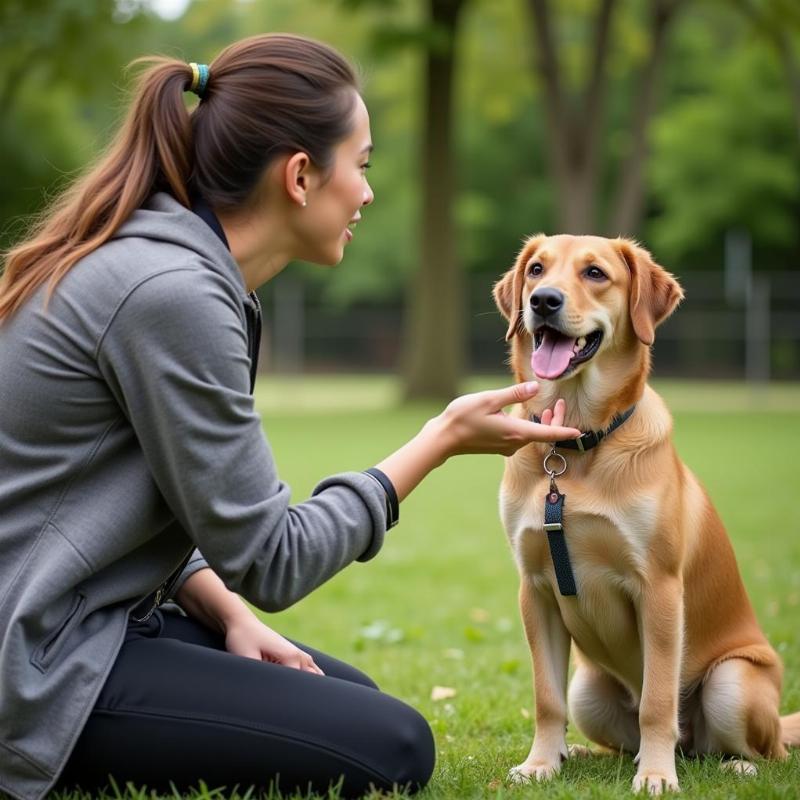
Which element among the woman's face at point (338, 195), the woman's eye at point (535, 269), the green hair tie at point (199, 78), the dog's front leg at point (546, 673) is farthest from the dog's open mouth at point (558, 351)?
the green hair tie at point (199, 78)

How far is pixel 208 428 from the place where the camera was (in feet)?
9.59

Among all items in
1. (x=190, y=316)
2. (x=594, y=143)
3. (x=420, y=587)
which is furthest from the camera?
(x=594, y=143)

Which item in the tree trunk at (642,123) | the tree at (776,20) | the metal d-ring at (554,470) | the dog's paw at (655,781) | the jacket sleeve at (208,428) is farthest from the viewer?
the tree trunk at (642,123)

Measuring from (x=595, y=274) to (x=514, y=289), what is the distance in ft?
1.00

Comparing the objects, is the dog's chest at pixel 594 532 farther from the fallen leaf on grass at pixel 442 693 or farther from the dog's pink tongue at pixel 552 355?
the fallen leaf on grass at pixel 442 693

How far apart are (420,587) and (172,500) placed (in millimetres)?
5116

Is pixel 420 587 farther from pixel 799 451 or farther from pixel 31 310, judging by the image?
pixel 799 451

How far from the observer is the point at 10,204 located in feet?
105

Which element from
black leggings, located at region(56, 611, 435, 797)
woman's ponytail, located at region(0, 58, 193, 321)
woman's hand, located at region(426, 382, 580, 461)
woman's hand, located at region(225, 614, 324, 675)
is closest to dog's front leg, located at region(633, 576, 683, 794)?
woman's hand, located at region(426, 382, 580, 461)

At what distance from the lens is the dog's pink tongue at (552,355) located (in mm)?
3857

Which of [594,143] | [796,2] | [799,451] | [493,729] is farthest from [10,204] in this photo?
[493,729]

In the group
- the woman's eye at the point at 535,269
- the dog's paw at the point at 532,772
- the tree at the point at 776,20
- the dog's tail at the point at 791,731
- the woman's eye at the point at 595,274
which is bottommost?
the tree at the point at 776,20

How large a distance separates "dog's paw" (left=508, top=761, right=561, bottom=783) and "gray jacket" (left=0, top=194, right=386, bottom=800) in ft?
3.17

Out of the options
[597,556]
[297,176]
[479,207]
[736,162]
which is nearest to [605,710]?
[597,556]
